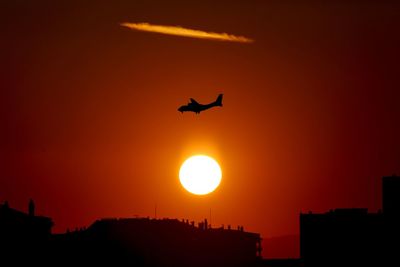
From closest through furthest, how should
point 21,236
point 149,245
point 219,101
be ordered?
1. point 219,101
2. point 21,236
3. point 149,245

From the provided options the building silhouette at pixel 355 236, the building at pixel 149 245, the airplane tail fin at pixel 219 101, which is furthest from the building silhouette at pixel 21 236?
the building silhouette at pixel 355 236

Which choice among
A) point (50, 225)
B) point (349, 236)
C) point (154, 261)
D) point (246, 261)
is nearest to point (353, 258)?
point (349, 236)

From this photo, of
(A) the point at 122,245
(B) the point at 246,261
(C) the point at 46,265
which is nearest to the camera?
(C) the point at 46,265

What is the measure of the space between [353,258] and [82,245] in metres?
31.6

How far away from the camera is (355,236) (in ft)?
471

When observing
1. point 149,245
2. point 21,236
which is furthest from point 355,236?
point 21,236

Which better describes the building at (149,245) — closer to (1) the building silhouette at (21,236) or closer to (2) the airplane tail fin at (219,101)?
(1) the building silhouette at (21,236)

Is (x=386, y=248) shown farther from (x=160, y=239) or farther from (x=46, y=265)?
(x=46, y=265)

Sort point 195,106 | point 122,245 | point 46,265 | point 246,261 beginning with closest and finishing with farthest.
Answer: point 195,106 < point 46,265 < point 122,245 < point 246,261

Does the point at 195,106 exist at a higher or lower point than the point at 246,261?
higher

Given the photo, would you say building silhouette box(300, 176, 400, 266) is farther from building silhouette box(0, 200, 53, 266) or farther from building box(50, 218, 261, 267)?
building silhouette box(0, 200, 53, 266)

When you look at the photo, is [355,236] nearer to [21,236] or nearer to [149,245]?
[149,245]

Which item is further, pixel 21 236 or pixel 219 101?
pixel 21 236

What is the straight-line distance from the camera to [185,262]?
141625 mm
